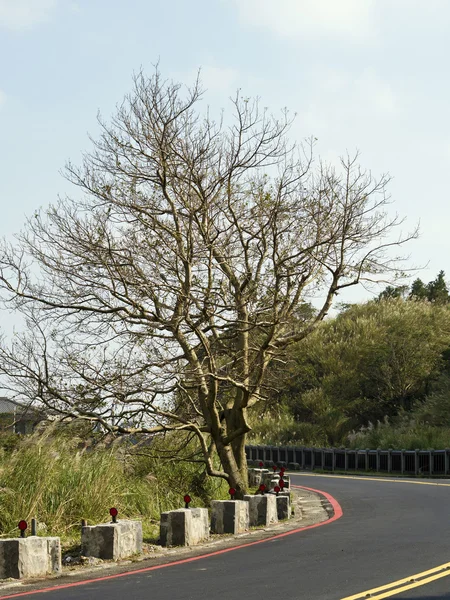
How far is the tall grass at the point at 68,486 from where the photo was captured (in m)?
13.9

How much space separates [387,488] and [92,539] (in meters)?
16.4

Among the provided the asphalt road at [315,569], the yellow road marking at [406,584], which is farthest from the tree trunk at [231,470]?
the yellow road marking at [406,584]

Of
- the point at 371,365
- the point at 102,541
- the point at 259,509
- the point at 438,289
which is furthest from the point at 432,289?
the point at 102,541

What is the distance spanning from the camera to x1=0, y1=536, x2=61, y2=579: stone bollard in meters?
11.1

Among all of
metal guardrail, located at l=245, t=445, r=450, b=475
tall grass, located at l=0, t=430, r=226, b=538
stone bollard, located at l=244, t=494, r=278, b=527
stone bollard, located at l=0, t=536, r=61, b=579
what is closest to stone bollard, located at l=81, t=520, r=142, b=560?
stone bollard, located at l=0, t=536, r=61, b=579

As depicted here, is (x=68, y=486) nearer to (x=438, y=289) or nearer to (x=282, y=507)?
(x=282, y=507)

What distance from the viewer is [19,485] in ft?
46.2

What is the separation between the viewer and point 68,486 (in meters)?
14.9

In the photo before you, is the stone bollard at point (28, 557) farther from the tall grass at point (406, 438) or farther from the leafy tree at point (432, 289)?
the leafy tree at point (432, 289)

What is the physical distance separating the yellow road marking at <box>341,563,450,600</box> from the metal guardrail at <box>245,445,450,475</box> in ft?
77.9

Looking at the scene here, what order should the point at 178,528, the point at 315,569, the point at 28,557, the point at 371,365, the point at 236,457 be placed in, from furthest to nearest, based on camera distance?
1. the point at 371,365
2. the point at 236,457
3. the point at 178,528
4. the point at 315,569
5. the point at 28,557

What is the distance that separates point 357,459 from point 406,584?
95.1 ft

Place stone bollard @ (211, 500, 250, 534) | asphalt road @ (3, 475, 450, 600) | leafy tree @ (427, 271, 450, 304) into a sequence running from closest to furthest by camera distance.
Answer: asphalt road @ (3, 475, 450, 600) → stone bollard @ (211, 500, 250, 534) → leafy tree @ (427, 271, 450, 304)

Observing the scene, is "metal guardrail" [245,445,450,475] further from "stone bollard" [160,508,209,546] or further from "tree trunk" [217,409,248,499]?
"stone bollard" [160,508,209,546]
